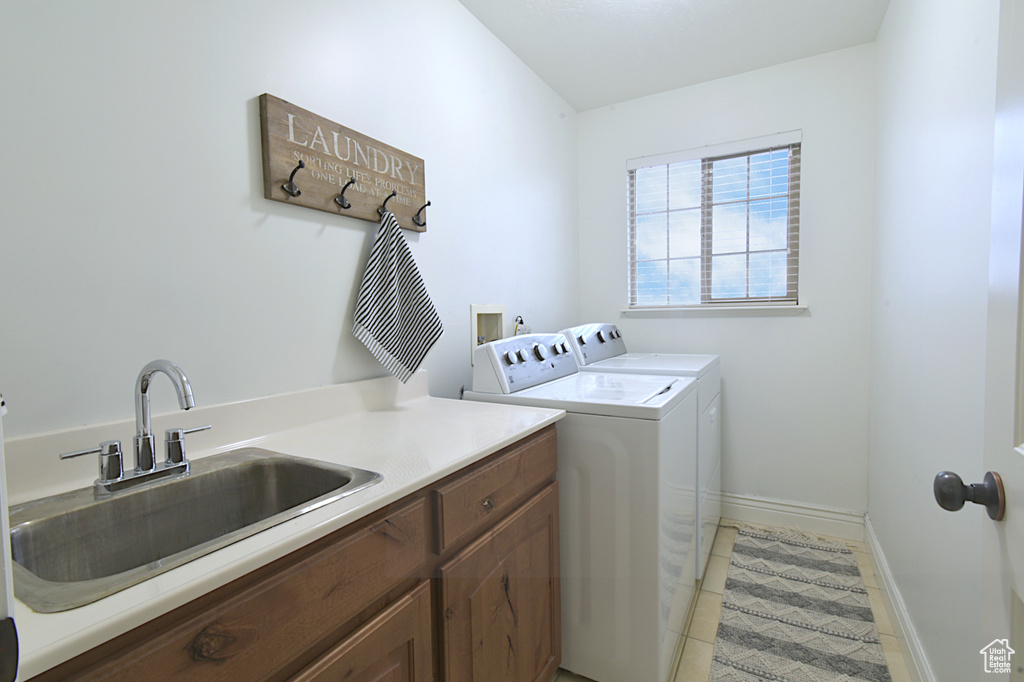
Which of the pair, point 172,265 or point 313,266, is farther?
point 313,266

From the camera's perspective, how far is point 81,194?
92 centimetres

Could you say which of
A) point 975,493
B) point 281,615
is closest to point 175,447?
point 281,615

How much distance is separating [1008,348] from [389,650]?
3.36 feet

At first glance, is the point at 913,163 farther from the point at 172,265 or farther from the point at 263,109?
the point at 172,265

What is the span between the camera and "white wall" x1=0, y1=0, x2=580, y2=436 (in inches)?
34.1

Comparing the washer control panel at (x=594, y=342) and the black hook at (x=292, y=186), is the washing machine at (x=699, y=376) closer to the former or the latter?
the washer control panel at (x=594, y=342)

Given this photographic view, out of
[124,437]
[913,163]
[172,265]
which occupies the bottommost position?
[124,437]

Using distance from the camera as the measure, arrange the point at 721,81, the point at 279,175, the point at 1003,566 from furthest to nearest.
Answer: the point at 721,81 → the point at 279,175 → the point at 1003,566

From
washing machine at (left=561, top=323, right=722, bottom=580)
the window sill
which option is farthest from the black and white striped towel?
the window sill

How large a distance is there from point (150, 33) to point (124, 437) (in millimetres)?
841

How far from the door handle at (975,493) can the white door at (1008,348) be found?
11mm

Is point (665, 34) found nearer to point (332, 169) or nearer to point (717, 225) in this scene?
point (717, 225)

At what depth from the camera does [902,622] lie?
1.67 m

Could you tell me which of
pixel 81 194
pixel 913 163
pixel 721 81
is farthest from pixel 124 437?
pixel 721 81
